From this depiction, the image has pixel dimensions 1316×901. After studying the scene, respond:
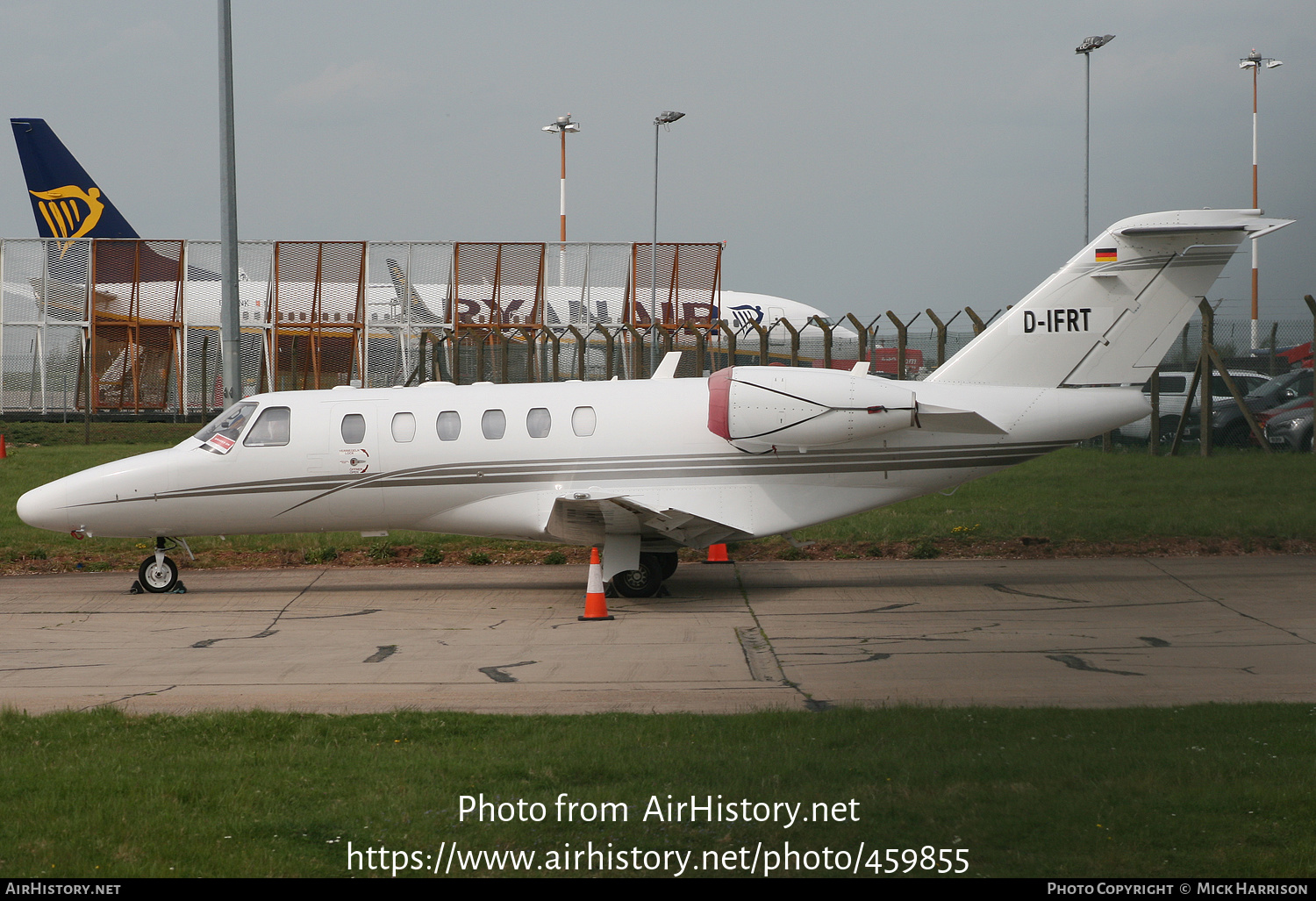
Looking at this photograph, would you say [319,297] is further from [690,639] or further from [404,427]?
[690,639]

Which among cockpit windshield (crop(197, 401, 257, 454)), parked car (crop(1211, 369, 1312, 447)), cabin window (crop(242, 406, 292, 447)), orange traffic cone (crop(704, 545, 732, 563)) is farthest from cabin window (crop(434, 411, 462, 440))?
parked car (crop(1211, 369, 1312, 447))

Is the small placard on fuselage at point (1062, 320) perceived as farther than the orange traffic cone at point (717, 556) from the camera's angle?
No

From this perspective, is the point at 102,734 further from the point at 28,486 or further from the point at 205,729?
the point at 28,486

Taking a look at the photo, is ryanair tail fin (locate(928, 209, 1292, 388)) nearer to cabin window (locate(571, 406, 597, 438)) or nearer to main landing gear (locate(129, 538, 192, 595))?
cabin window (locate(571, 406, 597, 438))

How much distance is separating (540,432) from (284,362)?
28611 millimetres

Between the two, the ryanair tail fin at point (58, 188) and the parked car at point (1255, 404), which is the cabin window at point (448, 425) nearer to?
the parked car at point (1255, 404)

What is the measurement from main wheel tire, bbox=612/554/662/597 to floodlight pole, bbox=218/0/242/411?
601 cm

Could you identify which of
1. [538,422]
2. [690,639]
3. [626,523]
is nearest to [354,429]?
[538,422]

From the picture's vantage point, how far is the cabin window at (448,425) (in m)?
13.9

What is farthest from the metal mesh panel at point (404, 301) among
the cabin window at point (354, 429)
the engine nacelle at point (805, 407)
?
the engine nacelle at point (805, 407)

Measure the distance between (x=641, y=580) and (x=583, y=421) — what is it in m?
1.98

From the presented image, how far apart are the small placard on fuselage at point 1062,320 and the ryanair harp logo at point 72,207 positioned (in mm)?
38344
